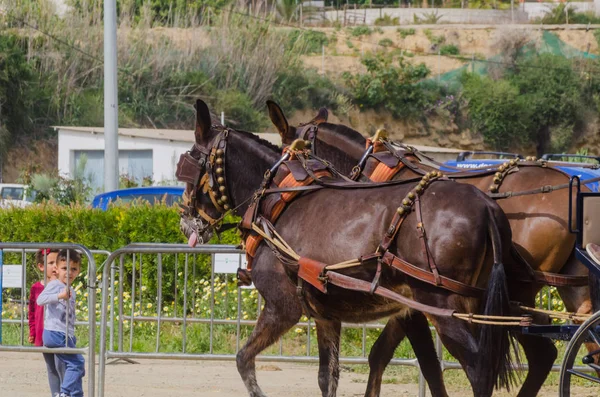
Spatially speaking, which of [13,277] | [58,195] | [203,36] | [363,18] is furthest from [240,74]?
[13,277]

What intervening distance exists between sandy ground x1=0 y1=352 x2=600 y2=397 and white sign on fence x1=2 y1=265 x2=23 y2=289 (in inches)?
39.8

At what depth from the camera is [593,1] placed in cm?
6400

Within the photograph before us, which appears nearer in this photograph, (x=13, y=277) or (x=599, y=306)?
(x=599, y=306)

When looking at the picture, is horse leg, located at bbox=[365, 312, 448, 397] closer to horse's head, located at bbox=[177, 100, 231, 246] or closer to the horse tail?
the horse tail

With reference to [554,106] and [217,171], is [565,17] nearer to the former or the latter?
[554,106]

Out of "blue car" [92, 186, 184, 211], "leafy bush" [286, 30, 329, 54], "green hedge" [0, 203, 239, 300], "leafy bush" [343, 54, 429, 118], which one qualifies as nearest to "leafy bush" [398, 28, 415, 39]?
"leafy bush" [286, 30, 329, 54]

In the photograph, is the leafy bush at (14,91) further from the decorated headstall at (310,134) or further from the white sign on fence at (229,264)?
the decorated headstall at (310,134)

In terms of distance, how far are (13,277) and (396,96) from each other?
3970cm

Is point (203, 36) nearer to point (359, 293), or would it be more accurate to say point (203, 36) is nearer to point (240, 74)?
point (240, 74)

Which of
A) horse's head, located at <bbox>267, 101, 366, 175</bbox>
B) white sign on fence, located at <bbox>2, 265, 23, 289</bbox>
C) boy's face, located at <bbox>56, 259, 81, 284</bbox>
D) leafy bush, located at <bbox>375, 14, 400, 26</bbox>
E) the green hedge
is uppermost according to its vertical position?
leafy bush, located at <bbox>375, 14, 400, 26</bbox>

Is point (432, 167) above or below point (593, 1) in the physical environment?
below

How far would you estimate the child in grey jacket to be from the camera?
7.48 m

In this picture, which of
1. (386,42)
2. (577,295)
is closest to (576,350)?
(577,295)

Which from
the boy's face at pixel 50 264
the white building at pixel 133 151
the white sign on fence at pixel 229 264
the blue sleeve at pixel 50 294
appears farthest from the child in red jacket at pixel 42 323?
the white building at pixel 133 151
